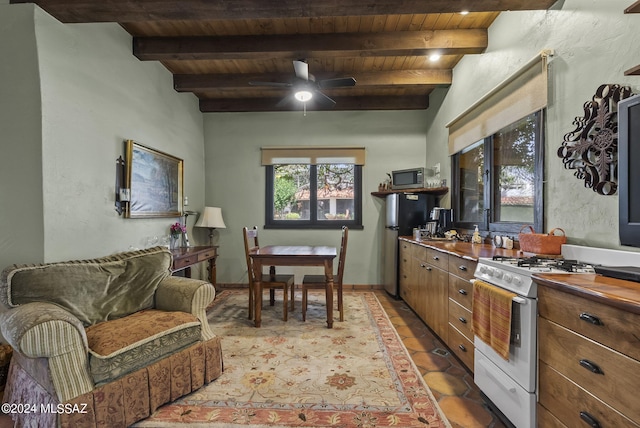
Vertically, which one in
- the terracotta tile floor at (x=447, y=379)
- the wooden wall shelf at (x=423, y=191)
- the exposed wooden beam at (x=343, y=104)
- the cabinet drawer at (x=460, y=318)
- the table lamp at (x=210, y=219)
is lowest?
the terracotta tile floor at (x=447, y=379)

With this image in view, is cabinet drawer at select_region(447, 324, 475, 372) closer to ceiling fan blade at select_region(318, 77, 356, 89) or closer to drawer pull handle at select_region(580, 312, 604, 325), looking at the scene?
drawer pull handle at select_region(580, 312, 604, 325)

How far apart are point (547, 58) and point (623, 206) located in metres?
1.28

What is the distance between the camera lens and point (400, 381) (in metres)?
1.94

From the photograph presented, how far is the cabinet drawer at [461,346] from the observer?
1931 millimetres

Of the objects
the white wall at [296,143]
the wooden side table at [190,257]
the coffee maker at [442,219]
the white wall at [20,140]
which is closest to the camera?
the white wall at [20,140]

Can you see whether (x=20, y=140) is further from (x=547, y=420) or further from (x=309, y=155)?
(x=547, y=420)

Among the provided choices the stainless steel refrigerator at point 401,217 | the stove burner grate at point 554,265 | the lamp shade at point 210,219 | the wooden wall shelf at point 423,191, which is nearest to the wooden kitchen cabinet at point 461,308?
the stove burner grate at point 554,265

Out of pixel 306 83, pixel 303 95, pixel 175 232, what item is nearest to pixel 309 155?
pixel 303 95

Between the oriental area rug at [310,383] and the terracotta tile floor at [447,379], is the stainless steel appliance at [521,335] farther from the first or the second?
the oriental area rug at [310,383]

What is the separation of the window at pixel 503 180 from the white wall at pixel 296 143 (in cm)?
125

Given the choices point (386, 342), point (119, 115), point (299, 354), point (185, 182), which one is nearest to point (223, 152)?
point (185, 182)

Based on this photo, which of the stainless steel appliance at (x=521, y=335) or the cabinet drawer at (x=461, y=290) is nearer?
the stainless steel appliance at (x=521, y=335)

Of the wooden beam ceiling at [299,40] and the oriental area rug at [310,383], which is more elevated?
the wooden beam ceiling at [299,40]

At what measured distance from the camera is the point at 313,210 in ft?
14.9
